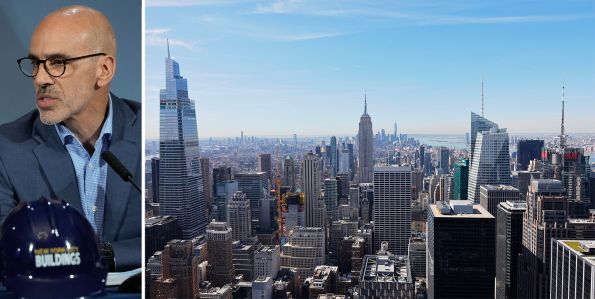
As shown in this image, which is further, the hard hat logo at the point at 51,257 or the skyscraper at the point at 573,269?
the skyscraper at the point at 573,269

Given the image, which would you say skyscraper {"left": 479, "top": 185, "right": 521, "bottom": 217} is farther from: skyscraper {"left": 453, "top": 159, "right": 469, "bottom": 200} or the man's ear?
the man's ear

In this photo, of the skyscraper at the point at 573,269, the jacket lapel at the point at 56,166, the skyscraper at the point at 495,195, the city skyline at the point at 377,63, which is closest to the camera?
the jacket lapel at the point at 56,166

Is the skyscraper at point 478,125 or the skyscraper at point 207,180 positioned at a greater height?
the skyscraper at point 478,125

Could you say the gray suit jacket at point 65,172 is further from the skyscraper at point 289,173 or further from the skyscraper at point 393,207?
the skyscraper at point 393,207

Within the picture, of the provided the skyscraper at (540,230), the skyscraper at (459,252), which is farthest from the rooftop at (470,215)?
the skyscraper at (540,230)

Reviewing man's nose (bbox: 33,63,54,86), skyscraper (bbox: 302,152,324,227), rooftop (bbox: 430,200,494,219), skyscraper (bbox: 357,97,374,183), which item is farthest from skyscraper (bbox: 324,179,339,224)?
man's nose (bbox: 33,63,54,86)

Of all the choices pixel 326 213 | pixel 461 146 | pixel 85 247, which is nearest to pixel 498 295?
pixel 461 146
